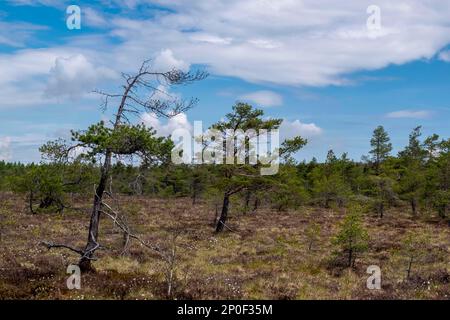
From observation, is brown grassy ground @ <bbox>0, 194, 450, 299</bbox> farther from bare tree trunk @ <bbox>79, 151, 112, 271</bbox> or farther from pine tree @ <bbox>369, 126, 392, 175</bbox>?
pine tree @ <bbox>369, 126, 392, 175</bbox>

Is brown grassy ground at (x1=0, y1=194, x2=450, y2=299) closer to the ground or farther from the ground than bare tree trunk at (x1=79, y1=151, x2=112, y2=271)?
closer to the ground

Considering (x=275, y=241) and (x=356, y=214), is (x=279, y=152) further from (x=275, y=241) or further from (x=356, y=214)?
(x=356, y=214)

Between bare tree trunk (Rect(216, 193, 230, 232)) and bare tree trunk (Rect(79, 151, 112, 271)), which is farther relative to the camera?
bare tree trunk (Rect(216, 193, 230, 232))

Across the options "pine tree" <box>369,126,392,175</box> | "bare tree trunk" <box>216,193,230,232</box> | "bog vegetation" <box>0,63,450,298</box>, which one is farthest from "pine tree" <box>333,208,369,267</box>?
"pine tree" <box>369,126,392,175</box>

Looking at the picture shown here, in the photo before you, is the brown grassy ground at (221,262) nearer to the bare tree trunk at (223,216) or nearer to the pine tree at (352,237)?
the pine tree at (352,237)

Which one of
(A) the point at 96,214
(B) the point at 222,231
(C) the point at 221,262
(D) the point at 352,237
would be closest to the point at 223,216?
(B) the point at 222,231

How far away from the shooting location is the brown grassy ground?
13305 millimetres

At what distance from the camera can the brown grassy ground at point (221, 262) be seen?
43.7ft

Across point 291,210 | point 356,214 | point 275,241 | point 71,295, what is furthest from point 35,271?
point 291,210

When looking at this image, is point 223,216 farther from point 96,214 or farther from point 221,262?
point 96,214

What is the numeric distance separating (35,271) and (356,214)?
1396cm

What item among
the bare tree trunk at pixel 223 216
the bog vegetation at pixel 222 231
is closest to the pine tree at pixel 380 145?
the bog vegetation at pixel 222 231
